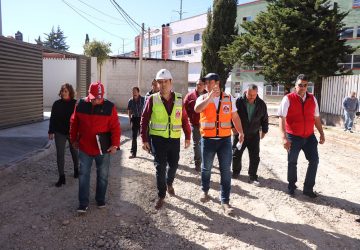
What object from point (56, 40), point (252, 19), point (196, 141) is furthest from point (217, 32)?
point (56, 40)

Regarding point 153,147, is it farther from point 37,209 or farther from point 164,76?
point 37,209

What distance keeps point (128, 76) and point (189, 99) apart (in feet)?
68.5

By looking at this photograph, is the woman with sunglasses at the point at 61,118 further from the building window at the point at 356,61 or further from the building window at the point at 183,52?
the building window at the point at 183,52

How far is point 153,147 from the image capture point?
4770mm

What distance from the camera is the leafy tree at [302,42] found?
56.9 feet

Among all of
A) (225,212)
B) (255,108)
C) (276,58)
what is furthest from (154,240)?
(276,58)

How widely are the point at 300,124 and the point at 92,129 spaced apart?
10.2 feet

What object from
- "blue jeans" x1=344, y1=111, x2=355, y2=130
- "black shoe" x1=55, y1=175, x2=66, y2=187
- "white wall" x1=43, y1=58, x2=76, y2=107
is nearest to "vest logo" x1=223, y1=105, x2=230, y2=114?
"black shoe" x1=55, y1=175, x2=66, y2=187

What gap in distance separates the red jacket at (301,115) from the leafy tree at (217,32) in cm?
2669

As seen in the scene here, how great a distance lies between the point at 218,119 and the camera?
15.6 ft

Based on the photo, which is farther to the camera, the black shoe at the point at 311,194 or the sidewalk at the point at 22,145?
the sidewalk at the point at 22,145

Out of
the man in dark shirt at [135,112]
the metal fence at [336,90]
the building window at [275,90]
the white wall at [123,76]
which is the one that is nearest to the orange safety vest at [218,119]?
the man in dark shirt at [135,112]

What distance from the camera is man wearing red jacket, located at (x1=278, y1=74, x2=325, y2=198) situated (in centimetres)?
536

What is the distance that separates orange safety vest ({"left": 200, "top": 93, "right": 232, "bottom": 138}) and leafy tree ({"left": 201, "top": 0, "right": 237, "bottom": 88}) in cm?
2743
